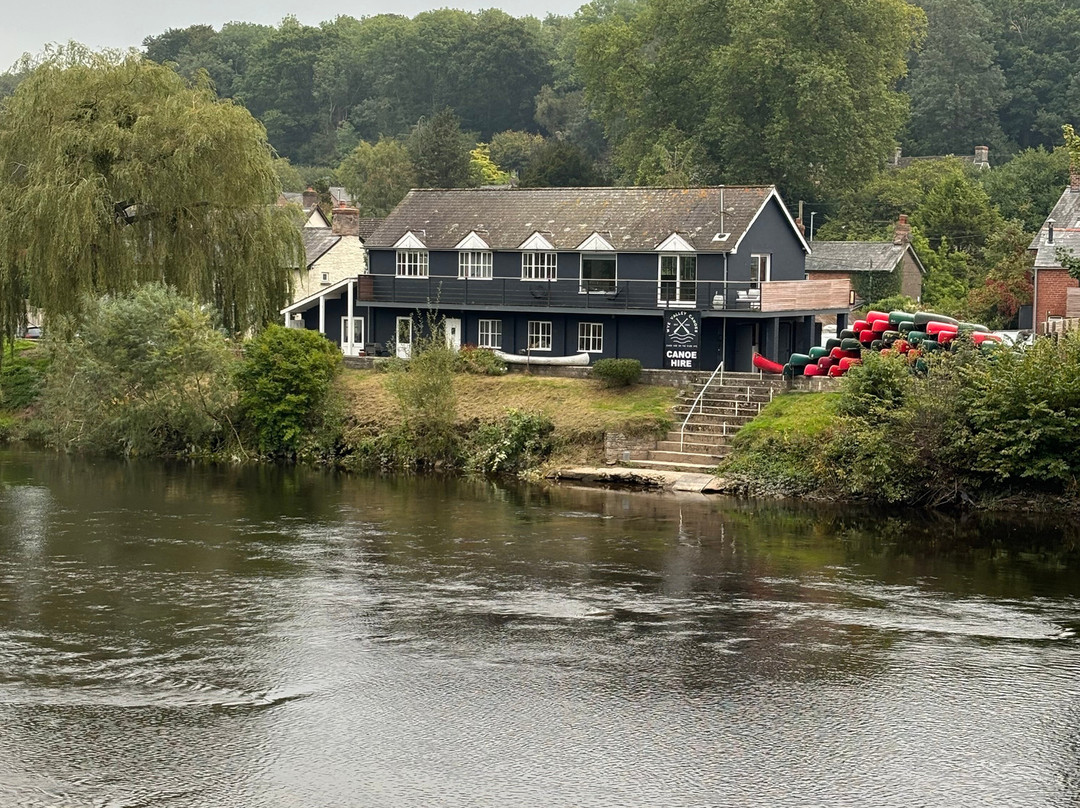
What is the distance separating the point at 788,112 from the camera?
266 ft

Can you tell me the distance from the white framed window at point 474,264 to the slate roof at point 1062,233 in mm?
21023

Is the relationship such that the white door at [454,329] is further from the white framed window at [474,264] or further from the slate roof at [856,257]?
the slate roof at [856,257]

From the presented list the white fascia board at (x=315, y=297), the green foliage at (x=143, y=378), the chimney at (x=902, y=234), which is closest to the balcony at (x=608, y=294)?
the white fascia board at (x=315, y=297)

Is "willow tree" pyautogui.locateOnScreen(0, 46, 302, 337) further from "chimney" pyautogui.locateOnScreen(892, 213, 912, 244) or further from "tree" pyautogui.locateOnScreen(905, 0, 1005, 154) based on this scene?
"tree" pyautogui.locateOnScreen(905, 0, 1005, 154)

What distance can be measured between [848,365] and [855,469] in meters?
6.18

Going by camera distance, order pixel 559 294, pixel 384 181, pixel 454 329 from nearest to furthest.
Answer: pixel 559 294
pixel 454 329
pixel 384 181

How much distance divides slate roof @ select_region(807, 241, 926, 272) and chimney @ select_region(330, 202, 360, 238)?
2162 cm

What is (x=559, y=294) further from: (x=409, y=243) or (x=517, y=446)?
(x=517, y=446)

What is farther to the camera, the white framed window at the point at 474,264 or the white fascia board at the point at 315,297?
the white fascia board at the point at 315,297

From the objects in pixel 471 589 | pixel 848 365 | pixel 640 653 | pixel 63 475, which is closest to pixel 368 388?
pixel 63 475

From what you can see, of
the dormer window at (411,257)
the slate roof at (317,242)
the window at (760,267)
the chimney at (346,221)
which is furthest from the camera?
the chimney at (346,221)

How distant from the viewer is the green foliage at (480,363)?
49.7 meters

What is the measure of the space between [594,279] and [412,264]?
25.5 feet

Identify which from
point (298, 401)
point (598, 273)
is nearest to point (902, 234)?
point (598, 273)
